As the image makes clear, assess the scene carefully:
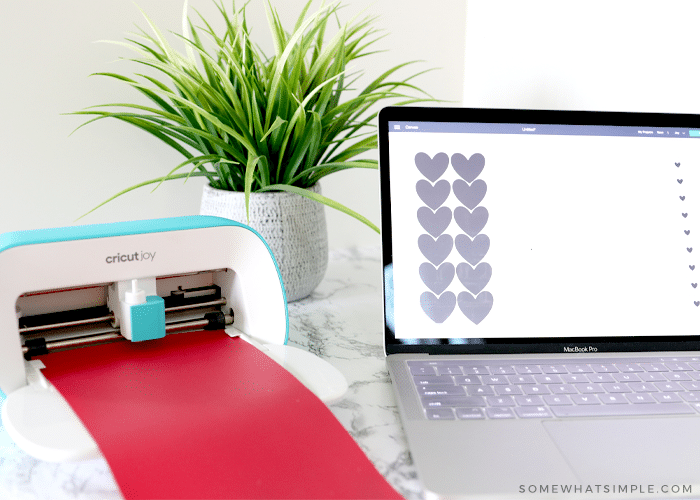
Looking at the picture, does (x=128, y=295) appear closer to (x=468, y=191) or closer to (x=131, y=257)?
(x=131, y=257)

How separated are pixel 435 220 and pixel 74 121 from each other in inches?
24.8

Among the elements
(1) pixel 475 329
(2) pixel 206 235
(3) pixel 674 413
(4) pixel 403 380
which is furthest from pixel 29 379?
(3) pixel 674 413

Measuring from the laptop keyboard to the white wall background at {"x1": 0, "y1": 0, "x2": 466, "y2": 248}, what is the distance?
0.63 meters

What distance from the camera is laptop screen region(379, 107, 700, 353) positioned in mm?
682

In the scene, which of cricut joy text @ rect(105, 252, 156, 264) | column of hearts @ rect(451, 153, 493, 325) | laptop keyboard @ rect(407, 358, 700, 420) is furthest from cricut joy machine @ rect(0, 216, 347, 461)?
column of hearts @ rect(451, 153, 493, 325)

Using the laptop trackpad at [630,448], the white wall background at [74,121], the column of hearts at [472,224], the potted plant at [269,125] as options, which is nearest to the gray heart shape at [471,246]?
the column of hearts at [472,224]

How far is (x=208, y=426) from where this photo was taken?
1.58 feet

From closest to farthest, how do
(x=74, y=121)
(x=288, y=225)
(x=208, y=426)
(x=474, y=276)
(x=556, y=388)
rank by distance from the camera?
(x=208, y=426) < (x=556, y=388) < (x=474, y=276) < (x=288, y=225) < (x=74, y=121)

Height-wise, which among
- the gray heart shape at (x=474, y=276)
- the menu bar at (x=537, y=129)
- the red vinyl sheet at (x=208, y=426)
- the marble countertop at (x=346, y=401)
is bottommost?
the marble countertop at (x=346, y=401)

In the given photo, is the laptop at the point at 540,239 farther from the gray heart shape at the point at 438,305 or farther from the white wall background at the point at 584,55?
the white wall background at the point at 584,55

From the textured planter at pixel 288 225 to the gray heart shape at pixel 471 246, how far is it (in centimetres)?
25

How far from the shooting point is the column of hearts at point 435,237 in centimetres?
68

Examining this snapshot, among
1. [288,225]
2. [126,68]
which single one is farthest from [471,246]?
[126,68]

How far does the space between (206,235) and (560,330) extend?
0.41 meters
